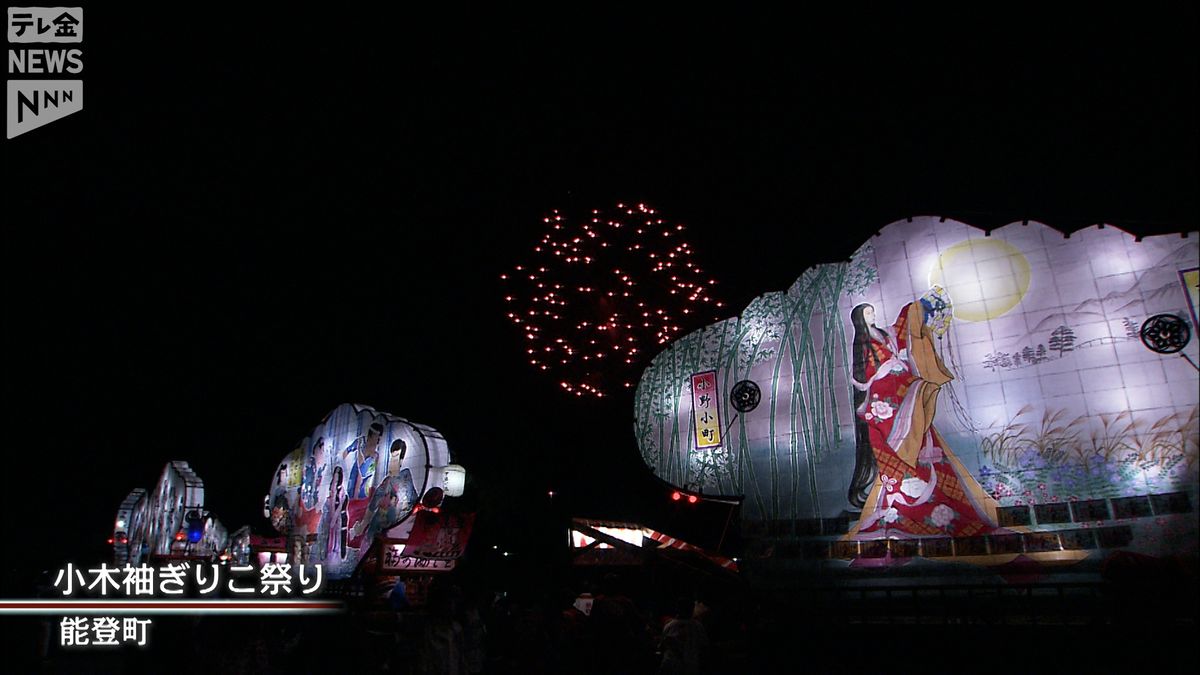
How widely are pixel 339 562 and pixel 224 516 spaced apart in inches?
576

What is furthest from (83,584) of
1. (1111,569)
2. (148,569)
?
(1111,569)

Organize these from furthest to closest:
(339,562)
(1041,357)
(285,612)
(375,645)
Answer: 1. (339,562)
2. (1041,357)
3. (375,645)
4. (285,612)

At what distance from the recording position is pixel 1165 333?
1180 centimetres

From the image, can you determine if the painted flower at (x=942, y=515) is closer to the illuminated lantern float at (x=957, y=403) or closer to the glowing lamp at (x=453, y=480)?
the illuminated lantern float at (x=957, y=403)

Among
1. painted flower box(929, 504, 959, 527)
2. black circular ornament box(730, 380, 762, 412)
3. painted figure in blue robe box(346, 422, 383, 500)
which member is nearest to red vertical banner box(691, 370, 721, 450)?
black circular ornament box(730, 380, 762, 412)

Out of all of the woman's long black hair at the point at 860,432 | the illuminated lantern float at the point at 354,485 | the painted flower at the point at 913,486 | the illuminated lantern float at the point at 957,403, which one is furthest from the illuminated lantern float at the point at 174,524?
the painted flower at the point at 913,486

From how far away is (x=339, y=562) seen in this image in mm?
20250

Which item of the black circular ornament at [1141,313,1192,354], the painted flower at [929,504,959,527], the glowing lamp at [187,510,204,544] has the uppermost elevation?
the black circular ornament at [1141,313,1192,354]

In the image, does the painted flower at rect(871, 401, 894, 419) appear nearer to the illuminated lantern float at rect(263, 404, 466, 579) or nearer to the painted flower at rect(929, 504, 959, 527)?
the painted flower at rect(929, 504, 959, 527)

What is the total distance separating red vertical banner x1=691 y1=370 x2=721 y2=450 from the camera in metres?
16.5

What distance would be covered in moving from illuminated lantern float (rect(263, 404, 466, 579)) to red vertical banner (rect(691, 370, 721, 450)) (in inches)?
255

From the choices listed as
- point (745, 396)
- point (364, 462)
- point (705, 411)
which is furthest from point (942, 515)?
point (364, 462)

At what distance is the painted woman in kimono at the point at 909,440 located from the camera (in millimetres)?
13328

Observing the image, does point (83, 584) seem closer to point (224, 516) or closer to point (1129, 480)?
point (1129, 480)
